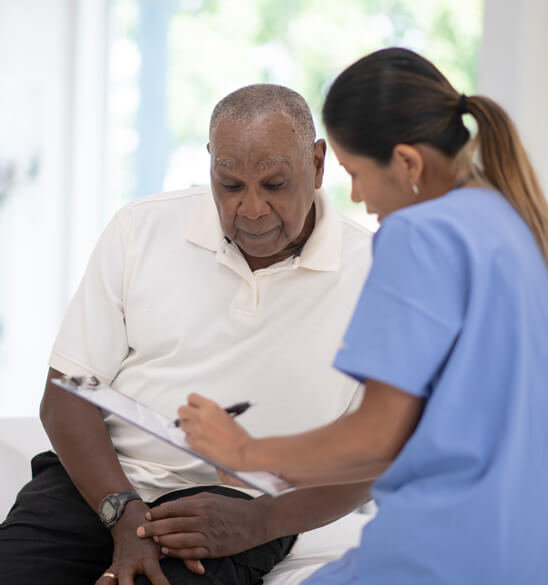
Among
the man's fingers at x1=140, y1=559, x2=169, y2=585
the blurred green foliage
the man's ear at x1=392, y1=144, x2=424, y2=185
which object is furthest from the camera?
the blurred green foliage

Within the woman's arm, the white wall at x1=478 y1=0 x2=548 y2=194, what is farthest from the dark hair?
the white wall at x1=478 y1=0 x2=548 y2=194

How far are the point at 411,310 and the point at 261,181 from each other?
2.28 ft

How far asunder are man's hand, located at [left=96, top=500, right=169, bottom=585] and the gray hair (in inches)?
29.9

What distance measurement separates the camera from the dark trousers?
1.58 m

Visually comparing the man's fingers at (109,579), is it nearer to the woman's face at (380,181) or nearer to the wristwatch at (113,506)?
the wristwatch at (113,506)

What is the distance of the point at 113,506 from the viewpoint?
1.64 metres

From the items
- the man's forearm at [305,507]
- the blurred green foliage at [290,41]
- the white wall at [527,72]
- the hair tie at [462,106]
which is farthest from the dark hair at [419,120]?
the blurred green foliage at [290,41]

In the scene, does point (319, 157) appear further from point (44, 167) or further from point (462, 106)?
point (44, 167)

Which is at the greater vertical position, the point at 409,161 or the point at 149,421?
the point at 409,161

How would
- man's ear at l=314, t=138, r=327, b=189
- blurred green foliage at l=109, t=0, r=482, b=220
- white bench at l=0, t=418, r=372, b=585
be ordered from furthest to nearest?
blurred green foliage at l=109, t=0, r=482, b=220, man's ear at l=314, t=138, r=327, b=189, white bench at l=0, t=418, r=372, b=585

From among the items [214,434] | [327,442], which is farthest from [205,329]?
[327,442]

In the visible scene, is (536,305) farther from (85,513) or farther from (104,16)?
(104,16)

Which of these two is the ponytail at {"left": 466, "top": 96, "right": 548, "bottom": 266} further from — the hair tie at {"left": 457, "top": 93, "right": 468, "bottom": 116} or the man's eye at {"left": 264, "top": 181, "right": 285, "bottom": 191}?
the man's eye at {"left": 264, "top": 181, "right": 285, "bottom": 191}

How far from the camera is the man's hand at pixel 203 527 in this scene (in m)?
1.55
